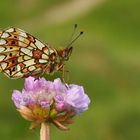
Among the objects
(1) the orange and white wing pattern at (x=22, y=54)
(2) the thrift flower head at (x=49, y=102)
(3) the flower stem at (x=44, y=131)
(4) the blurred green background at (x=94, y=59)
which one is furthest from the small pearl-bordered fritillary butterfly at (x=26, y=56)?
(4) the blurred green background at (x=94, y=59)

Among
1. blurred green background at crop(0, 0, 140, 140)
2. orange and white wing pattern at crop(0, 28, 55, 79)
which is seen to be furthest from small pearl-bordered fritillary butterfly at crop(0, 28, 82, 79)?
blurred green background at crop(0, 0, 140, 140)

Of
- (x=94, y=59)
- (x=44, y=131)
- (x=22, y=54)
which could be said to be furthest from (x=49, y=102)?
(x=94, y=59)

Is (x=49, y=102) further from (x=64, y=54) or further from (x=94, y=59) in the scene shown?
(x=94, y=59)

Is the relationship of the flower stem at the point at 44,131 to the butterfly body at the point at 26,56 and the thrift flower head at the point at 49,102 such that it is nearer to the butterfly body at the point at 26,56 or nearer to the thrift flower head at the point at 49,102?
the thrift flower head at the point at 49,102

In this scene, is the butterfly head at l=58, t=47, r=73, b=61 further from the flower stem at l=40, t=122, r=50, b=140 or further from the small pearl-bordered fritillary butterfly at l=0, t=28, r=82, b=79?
the flower stem at l=40, t=122, r=50, b=140

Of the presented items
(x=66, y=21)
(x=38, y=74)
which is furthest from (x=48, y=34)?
(x=38, y=74)

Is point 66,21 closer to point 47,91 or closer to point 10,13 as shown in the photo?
point 10,13

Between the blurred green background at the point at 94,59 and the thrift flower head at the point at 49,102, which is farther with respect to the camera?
the blurred green background at the point at 94,59
